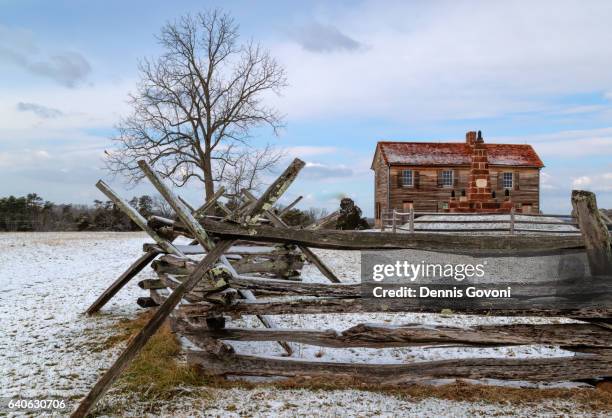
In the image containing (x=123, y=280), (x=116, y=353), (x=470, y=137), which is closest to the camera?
(x=116, y=353)

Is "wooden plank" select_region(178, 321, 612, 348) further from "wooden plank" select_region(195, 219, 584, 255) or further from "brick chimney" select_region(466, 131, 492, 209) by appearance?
"brick chimney" select_region(466, 131, 492, 209)

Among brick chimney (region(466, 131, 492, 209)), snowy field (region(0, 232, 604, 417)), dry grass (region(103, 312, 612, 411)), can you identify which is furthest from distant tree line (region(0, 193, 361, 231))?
dry grass (region(103, 312, 612, 411))

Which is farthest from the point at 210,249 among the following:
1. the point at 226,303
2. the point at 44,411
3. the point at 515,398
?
the point at 515,398

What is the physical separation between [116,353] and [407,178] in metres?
26.4

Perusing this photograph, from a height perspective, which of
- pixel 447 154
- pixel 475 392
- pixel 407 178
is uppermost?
pixel 447 154

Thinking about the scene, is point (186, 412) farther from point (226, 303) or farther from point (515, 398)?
point (515, 398)

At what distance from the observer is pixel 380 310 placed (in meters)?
4.37

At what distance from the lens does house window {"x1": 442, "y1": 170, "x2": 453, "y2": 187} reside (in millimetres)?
30516

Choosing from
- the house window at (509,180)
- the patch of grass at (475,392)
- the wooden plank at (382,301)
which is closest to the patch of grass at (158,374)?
the patch of grass at (475,392)

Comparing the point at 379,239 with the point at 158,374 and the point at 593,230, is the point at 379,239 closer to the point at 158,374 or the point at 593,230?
the point at 593,230

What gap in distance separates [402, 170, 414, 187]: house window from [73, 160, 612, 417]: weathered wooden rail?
2575cm

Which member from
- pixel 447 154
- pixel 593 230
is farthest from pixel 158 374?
pixel 447 154

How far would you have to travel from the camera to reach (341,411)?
418 centimetres

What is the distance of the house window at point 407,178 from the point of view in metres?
30.2
